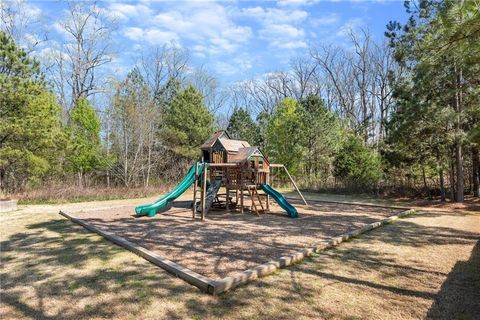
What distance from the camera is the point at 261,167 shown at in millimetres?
9922

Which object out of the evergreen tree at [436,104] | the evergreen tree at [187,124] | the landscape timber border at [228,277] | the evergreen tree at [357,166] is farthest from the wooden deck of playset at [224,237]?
the evergreen tree at [187,124]

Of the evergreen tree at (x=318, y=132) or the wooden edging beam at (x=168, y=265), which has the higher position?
the evergreen tree at (x=318, y=132)

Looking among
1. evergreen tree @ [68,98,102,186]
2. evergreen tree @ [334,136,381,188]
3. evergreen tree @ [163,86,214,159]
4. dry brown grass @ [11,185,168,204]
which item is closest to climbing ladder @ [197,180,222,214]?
dry brown grass @ [11,185,168,204]

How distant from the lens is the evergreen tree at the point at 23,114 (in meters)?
10.6

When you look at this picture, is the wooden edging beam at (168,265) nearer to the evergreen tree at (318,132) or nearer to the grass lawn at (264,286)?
the grass lawn at (264,286)

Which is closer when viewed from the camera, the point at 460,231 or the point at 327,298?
the point at 327,298

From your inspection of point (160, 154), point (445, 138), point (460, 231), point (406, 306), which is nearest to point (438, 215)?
point (460, 231)

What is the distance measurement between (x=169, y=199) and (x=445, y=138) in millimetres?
10184

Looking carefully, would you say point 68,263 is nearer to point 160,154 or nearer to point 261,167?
point 261,167

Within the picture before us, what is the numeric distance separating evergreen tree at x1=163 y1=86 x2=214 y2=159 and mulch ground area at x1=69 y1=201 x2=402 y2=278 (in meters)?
11.6

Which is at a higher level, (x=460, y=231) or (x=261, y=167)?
(x=261, y=167)

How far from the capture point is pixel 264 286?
3605 mm

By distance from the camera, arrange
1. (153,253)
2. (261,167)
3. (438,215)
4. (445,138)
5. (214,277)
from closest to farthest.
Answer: (214,277) < (153,253) < (438,215) < (261,167) < (445,138)

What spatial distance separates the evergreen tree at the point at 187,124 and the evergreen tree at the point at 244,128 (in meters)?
3.49
